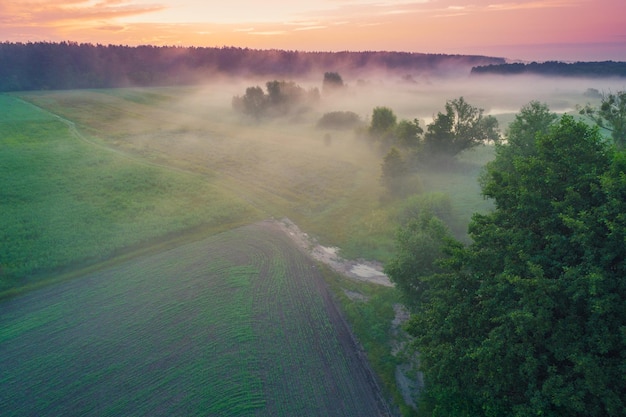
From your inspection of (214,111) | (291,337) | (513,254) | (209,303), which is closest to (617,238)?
(513,254)

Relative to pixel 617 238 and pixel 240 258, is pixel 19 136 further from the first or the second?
pixel 617 238

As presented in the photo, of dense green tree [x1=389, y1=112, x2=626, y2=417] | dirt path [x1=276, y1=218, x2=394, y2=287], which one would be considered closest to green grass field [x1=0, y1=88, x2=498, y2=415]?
dirt path [x1=276, y1=218, x2=394, y2=287]

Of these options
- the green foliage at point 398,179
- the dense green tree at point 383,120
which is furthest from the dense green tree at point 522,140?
the dense green tree at point 383,120

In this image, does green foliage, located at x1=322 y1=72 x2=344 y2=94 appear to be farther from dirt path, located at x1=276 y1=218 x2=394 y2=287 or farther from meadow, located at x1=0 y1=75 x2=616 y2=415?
dirt path, located at x1=276 y1=218 x2=394 y2=287

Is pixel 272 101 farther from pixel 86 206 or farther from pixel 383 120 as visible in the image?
pixel 86 206

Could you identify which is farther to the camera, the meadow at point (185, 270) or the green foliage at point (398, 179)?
the green foliage at point (398, 179)

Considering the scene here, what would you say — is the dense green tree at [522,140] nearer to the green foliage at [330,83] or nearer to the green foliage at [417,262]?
the green foliage at [417,262]

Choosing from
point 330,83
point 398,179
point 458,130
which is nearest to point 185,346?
point 398,179
